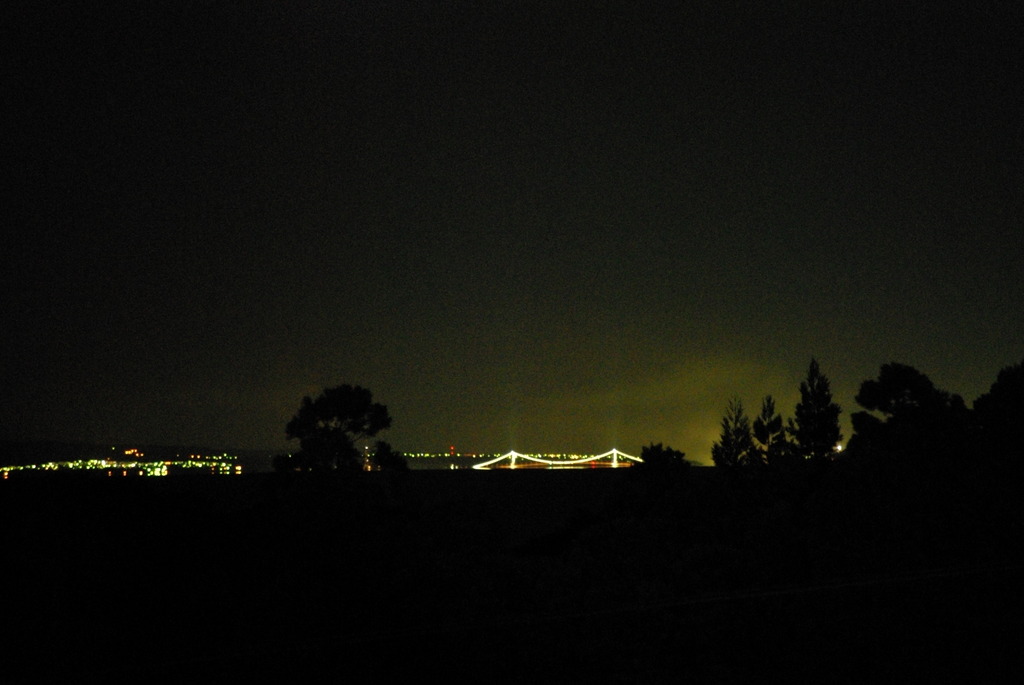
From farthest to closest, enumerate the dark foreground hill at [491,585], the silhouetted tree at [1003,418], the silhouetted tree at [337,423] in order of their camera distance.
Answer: the silhouetted tree at [337,423]
the silhouetted tree at [1003,418]
the dark foreground hill at [491,585]

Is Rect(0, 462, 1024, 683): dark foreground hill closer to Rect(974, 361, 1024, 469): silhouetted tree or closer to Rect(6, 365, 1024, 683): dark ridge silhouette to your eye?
Rect(6, 365, 1024, 683): dark ridge silhouette

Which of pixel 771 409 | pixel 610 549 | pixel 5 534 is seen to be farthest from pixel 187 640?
pixel 771 409

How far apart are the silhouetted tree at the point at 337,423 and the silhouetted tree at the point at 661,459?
6.10m

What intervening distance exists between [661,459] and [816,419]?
912 inches

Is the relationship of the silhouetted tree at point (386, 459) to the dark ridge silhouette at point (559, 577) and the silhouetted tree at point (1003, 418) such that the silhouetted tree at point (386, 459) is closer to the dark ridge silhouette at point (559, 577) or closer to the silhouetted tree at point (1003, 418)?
the dark ridge silhouette at point (559, 577)

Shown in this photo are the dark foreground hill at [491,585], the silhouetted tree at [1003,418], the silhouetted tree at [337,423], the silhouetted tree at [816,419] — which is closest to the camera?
the dark foreground hill at [491,585]

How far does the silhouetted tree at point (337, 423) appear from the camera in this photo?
19.9 meters

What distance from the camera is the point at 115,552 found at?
30.8 ft

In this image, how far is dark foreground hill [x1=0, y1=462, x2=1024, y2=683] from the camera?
17.5ft

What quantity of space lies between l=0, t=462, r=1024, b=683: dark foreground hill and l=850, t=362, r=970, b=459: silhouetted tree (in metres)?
1.06

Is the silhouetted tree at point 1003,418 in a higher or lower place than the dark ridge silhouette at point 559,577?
higher

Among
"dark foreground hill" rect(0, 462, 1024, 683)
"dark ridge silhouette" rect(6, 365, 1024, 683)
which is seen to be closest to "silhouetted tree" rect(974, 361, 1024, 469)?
"dark ridge silhouette" rect(6, 365, 1024, 683)

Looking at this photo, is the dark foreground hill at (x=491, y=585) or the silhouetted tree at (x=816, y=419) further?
the silhouetted tree at (x=816, y=419)

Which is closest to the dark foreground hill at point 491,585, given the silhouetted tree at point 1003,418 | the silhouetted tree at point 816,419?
the silhouetted tree at point 1003,418
